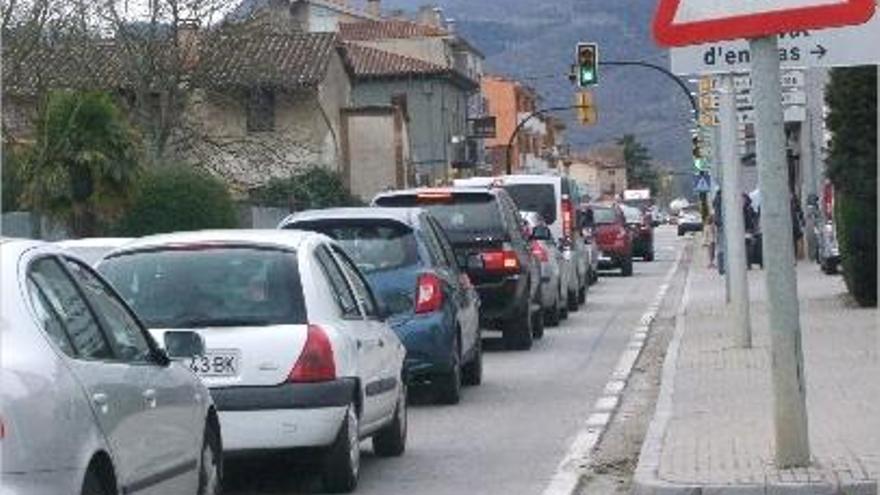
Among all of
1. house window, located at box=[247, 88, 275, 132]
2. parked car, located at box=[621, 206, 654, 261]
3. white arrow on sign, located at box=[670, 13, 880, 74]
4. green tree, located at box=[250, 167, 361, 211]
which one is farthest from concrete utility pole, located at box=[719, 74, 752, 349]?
parked car, located at box=[621, 206, 654, 261]

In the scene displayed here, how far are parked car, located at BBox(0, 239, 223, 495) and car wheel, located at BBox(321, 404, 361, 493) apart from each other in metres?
1.93

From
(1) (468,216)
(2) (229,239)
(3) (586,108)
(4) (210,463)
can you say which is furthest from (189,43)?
(4) (210,463)

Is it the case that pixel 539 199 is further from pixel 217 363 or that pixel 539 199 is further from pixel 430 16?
pixel 430 16

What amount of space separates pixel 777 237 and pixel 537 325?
51.0 ft

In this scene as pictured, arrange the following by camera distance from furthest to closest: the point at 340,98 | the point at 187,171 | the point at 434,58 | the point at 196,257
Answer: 1. the point at 434,58
2. the point at 340,98
3. the point at 187,171
4. the point at 196,257

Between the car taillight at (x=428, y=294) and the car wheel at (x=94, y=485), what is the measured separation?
8922mm

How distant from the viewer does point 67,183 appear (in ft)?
125

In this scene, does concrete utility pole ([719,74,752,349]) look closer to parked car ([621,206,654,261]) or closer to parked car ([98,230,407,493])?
parked car ([98,230,407,493])

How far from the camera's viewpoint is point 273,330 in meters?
11.8

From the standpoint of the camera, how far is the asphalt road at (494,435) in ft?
41.2

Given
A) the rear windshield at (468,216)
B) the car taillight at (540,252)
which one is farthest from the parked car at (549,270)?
the rear windshield at (468,216)

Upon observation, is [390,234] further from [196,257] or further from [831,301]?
[831,301]

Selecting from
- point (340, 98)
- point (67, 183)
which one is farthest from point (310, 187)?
point (67, 183)

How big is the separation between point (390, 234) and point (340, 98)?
57.7 m
